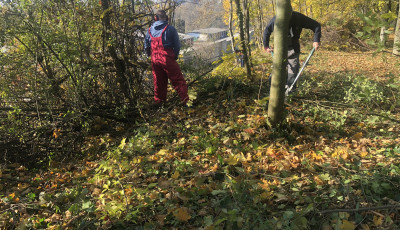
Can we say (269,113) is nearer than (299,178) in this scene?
No

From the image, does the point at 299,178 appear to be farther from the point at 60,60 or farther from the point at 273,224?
the point at 60,60

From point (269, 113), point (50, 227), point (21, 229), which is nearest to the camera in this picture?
point (21, 229)

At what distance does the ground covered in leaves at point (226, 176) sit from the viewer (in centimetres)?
193

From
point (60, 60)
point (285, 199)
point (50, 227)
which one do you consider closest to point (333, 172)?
point (285, 199)

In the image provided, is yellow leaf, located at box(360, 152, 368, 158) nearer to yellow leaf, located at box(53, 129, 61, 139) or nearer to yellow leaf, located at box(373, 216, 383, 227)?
yellow leaf, located at box(373, 216, 383, 227)

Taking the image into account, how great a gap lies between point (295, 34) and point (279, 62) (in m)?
1.91

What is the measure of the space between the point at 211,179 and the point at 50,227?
1487 millimetres

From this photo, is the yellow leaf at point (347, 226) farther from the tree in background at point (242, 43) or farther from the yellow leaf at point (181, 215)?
the tree in background at point (242, 43)

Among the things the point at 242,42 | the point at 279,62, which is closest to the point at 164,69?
the point at 242,42

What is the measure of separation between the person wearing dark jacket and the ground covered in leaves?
1.92ft

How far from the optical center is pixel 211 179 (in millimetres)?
2553

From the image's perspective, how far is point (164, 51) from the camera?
13.4 ft

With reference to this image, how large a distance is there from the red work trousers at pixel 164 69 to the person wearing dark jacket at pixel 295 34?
1.75 meters

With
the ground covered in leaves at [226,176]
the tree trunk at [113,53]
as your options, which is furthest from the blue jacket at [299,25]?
the tree trunk at [113,53]
